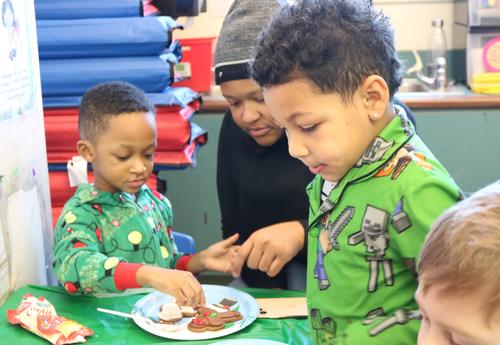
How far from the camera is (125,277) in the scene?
1.31 meters

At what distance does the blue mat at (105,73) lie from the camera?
204 centimetres

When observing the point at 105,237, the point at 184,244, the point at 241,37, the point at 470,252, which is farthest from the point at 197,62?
the point at 470,252

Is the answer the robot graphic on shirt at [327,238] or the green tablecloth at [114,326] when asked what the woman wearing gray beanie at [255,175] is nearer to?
the green tablecloth at [114,326]

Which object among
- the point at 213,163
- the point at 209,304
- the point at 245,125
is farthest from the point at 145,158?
the point at 213,163

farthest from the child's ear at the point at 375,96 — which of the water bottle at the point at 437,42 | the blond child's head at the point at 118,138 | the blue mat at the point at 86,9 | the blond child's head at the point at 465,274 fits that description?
the water bottle at the point at 437,42

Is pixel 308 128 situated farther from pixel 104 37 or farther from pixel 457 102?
pixel 457 102

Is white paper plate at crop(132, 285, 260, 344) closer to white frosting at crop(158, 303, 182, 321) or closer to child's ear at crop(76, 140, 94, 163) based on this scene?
white frosting at crop(158, 303, 182, 321)

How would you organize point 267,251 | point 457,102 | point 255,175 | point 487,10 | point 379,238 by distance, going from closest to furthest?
point 379,238 → point 267,251 → point 255,175 → point 457,102 → point 487,10

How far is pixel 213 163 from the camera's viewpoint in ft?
9.14

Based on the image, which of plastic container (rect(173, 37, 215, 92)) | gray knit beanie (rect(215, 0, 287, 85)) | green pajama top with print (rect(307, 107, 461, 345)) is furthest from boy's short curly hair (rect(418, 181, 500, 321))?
plastic container (rect(173, 37, 215, 92))

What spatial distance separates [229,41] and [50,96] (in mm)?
803

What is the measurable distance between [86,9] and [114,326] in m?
1.19

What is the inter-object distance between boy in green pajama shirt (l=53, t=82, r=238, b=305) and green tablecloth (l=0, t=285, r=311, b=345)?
0.12ft

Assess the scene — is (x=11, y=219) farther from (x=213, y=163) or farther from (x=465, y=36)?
(x=465, y=36)
